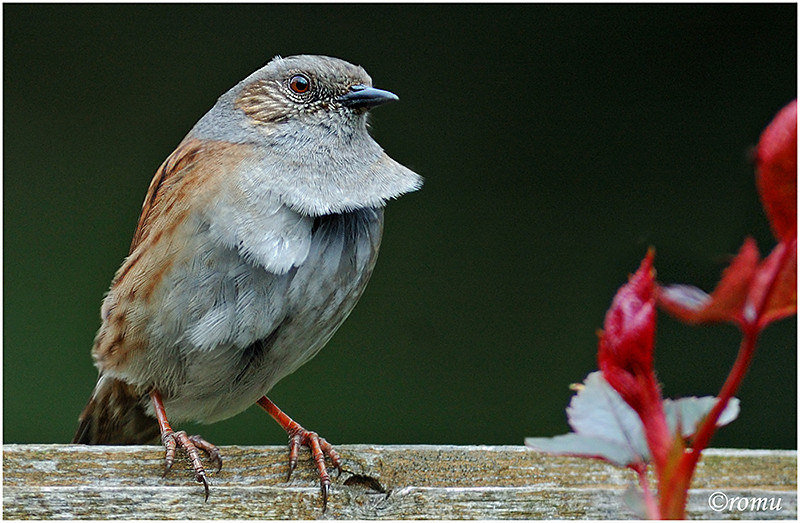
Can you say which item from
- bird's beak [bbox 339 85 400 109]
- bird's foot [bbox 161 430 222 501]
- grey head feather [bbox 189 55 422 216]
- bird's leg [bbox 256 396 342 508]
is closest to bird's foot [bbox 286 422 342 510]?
bird's leg [bbox 256 396 342 508]

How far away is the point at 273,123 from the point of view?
218cm

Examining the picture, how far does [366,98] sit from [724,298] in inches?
78.2

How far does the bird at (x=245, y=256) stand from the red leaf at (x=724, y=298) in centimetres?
129

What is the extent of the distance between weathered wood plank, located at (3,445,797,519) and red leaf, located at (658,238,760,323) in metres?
1.07

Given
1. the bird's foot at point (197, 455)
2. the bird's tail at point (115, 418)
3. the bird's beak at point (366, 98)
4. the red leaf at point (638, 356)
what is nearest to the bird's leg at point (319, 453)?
the bird's foot at point (197, 455)

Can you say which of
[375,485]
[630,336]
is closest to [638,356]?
[630,336]

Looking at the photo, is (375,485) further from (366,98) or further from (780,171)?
(780,171)

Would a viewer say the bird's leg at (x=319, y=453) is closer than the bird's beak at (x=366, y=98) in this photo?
Yes

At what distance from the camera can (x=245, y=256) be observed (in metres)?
1.81

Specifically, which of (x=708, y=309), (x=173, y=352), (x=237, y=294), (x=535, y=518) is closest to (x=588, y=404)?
(x=708, y=309)

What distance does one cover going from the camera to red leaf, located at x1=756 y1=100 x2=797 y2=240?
303 mm

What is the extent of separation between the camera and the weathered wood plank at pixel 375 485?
1317 mm

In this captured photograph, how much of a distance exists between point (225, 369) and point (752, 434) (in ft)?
7.98

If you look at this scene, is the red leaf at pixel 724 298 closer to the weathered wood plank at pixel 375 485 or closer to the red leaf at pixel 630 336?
the red leaf at pixel 630 336
